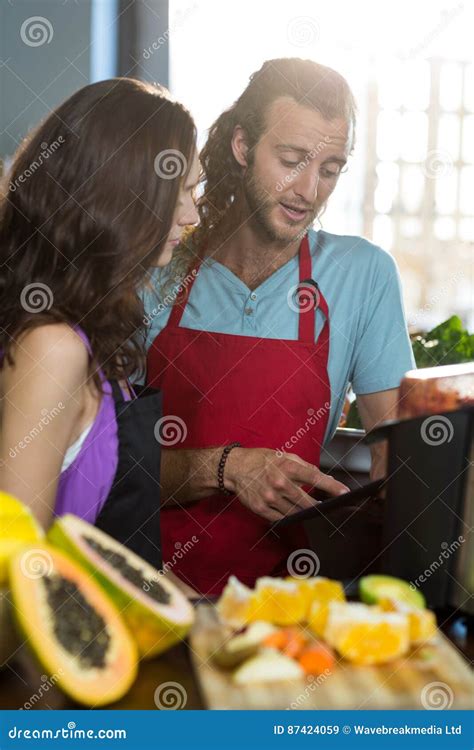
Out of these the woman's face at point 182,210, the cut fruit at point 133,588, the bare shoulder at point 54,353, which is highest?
the woman's face at point 182,210

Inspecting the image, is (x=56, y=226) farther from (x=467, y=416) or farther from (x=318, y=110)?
Result: (x=318, y=110)

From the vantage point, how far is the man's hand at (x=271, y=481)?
3.84 feet

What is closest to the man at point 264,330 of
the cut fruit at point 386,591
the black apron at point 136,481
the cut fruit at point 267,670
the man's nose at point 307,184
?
the man's nose at point 307,184

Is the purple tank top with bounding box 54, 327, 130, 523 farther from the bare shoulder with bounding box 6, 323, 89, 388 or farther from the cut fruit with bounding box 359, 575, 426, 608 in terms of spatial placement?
the cut fruit with bounding box 359, 575, 426, 608

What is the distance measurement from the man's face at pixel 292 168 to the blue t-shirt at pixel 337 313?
0.10 meters

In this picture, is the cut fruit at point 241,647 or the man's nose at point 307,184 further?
the man's nose at point 307,184

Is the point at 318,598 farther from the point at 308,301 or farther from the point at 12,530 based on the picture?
the point at 308,301

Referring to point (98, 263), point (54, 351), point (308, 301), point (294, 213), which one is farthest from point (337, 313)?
point (54, 351)

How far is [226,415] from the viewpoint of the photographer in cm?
133

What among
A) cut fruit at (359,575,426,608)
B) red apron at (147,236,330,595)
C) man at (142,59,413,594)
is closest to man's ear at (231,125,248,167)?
man at (142,59,413,594)

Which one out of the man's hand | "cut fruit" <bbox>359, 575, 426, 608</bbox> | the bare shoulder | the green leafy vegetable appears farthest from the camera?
the green leafy vegetable

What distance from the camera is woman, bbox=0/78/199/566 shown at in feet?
2.81

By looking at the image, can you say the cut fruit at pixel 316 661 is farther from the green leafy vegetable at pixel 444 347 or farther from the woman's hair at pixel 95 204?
the green leafy vegetable at pixel 444 347

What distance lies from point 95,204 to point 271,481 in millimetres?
465
